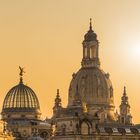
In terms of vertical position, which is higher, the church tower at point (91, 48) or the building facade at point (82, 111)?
the church tower at point (91, 48)

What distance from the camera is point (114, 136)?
132500mm

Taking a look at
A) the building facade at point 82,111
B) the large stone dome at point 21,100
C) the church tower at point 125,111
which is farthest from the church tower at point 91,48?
the large stone dome at point 21,100

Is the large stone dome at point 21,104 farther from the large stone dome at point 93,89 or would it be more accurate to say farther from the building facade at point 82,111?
the large stone dome at point 93,89

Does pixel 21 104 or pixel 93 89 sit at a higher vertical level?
pixel 93 89

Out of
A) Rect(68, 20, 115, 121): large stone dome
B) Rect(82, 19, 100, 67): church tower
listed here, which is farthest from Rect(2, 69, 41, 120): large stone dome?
Rect(82, 19, 100, 67): church tower

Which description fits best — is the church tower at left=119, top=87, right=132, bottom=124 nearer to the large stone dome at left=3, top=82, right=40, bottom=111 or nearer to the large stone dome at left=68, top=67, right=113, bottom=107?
the large stone dome at left=68, top=67, right=113, bottom=107

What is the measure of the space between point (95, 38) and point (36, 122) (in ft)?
81.4

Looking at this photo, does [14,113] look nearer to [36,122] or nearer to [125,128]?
[36,122]

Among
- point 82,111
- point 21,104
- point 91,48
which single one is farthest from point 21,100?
point 82,111

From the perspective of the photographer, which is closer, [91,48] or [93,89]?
[93,89]

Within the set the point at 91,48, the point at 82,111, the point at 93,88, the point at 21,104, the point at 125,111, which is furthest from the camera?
the point at 91,48

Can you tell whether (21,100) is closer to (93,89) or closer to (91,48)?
(93,89)

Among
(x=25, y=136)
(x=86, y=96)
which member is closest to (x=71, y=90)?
(x=86, y=96)

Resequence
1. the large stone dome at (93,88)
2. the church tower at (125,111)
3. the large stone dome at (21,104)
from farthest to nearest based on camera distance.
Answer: the church tower at (125,111), the large stone dome at (93,88), the large stone dome at (21,104)
